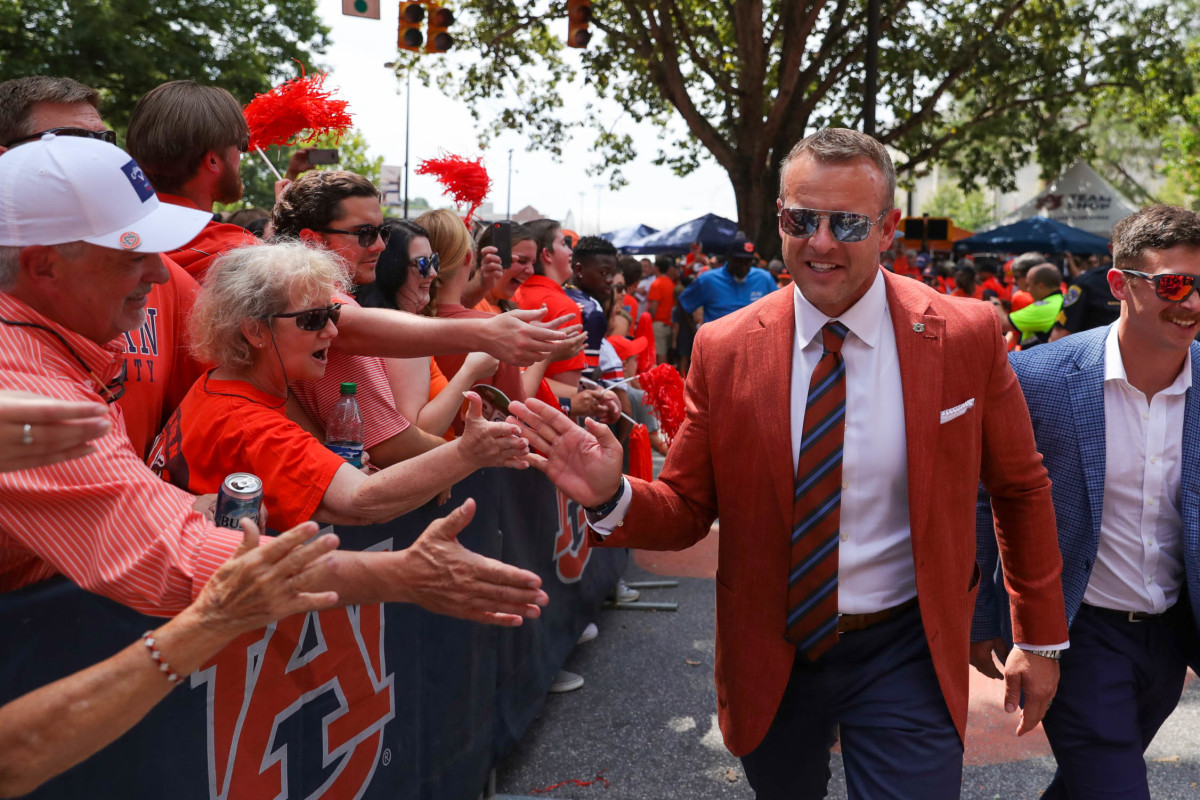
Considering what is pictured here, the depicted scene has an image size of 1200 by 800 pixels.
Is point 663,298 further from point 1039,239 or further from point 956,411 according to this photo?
point 956,411

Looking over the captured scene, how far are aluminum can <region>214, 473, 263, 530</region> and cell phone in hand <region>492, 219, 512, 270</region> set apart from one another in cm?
310

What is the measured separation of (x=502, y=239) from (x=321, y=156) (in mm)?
1057

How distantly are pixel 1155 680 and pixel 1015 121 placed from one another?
879 inches

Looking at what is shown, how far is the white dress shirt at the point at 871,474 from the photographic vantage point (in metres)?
2.58

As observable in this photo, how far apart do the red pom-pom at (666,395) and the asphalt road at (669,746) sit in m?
1.33

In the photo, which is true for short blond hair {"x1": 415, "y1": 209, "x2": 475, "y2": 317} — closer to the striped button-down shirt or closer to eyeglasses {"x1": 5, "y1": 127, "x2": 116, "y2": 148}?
eyeglasses {"x1": 5, "y1": 127, "x2": 116, "y2": 148}

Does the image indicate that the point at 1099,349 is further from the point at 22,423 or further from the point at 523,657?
the point at 22,423

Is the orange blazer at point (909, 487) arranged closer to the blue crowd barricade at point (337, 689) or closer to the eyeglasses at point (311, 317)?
the blue crowd barricade at point (337, 689)

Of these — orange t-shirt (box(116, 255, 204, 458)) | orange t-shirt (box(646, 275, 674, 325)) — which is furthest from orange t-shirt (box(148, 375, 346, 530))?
orange t-shirt (box(646, 275, 674, 325))

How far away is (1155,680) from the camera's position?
3.04 m

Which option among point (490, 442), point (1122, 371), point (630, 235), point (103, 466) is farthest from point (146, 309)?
point (630, 235)

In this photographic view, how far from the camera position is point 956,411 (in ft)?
8.49

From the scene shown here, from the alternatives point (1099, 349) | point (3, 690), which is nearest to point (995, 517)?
point (1099, 349)

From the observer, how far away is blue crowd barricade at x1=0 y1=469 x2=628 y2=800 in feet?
6.15
